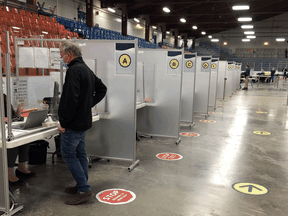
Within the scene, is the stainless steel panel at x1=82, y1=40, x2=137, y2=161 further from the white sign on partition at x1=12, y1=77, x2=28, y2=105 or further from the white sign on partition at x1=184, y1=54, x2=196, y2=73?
the white sign on partition at x1=184, y1=54, x2=196, y2=73

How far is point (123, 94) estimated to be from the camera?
3521mm

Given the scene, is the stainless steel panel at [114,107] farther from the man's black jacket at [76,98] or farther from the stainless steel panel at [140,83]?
the stainless steel panel at [140,83]

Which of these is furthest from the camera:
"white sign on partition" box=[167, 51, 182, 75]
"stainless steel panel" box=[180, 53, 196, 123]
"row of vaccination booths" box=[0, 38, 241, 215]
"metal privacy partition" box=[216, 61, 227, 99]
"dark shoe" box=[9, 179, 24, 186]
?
"metal privacy partition" box=[216, 61, 227, 99]

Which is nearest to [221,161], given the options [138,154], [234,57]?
[138,154]

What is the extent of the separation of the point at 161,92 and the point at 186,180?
7.00 ft

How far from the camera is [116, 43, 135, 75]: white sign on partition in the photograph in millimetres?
3359

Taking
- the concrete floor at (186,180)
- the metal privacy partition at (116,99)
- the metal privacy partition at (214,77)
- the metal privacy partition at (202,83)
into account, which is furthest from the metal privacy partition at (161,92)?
the metal privacy partition at (214,77)

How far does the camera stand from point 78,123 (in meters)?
2.41

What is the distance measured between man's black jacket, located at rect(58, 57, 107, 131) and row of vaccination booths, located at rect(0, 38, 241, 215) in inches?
13.6

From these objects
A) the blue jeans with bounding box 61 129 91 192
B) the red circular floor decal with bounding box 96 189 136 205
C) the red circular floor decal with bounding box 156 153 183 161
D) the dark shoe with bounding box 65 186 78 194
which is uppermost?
the blue jeans with bounding box 61 129 91 192

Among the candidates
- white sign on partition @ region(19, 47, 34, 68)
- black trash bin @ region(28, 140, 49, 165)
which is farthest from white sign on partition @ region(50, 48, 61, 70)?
black trash bin @ region(28, 140, 49, 165)

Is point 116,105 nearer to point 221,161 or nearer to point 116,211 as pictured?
point 116,211

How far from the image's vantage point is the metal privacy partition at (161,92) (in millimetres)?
4766

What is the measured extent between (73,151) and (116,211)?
68 cm
